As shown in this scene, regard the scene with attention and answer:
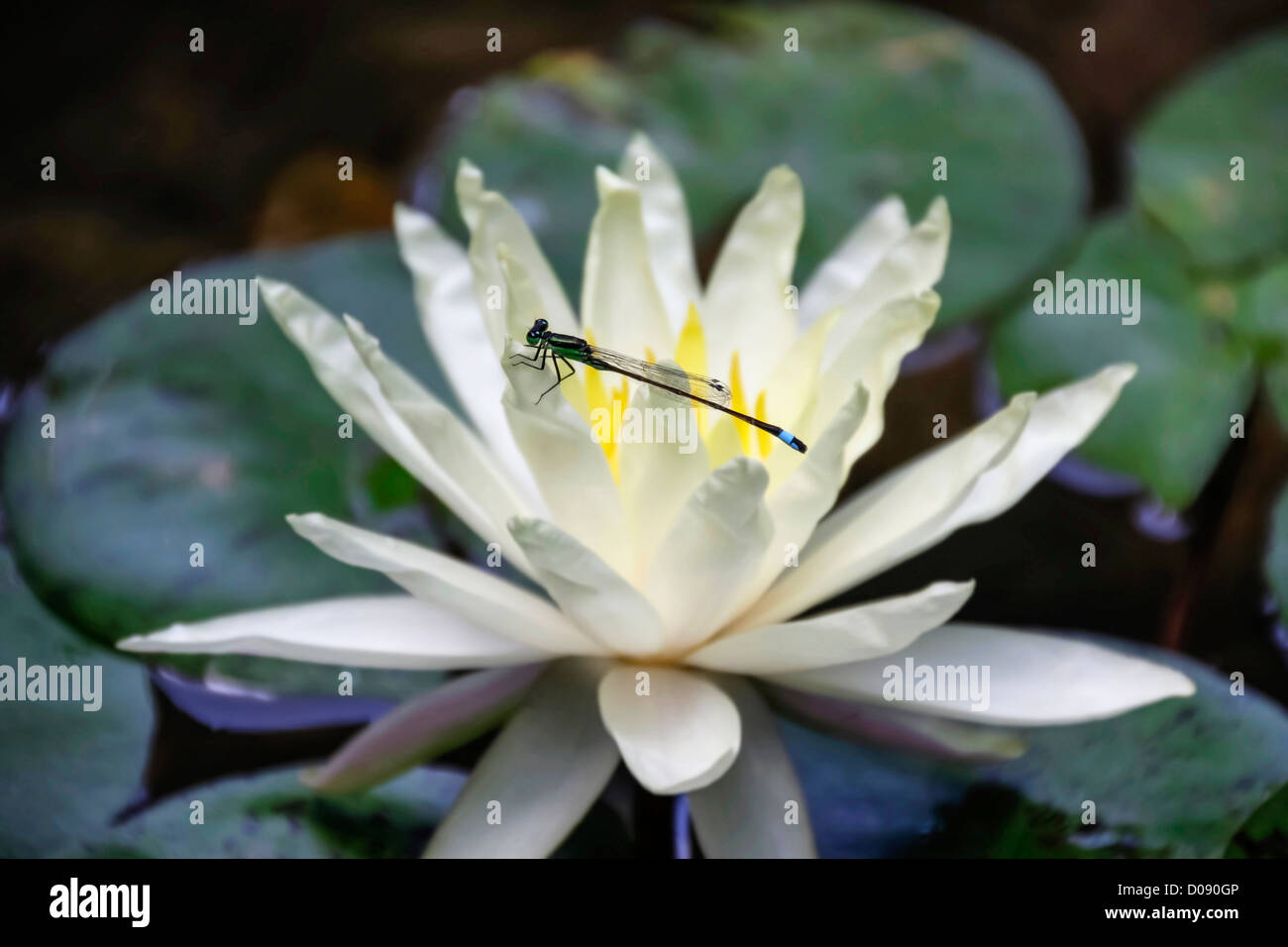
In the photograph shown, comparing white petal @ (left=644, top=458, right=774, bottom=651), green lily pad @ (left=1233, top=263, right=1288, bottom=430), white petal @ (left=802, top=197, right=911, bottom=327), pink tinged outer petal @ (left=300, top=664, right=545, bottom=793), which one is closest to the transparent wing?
white petal @ (left=644, top=458, right=774, bottom=651)

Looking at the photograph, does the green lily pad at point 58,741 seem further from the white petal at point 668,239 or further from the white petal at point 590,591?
the white petal at point 668,239

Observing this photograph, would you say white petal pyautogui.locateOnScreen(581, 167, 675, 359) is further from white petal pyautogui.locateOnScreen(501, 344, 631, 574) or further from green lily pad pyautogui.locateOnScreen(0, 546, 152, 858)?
green lily pad pyautogui.locateOnScreen(0, 546, 152, 858)

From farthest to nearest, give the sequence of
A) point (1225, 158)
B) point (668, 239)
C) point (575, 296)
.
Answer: point (1225, 158) → point (575, 296) → point (668, 239)

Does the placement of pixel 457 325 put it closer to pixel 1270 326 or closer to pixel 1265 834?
pixel 1265 834

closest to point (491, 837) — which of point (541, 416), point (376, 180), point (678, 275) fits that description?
point (541, 416)

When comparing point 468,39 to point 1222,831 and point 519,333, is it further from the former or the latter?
point 1222,831

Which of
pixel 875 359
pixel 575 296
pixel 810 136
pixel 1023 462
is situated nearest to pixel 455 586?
pixel 875 359

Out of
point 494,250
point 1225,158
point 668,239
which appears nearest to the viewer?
point 494,250

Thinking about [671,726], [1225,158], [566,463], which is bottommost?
[671,726]
